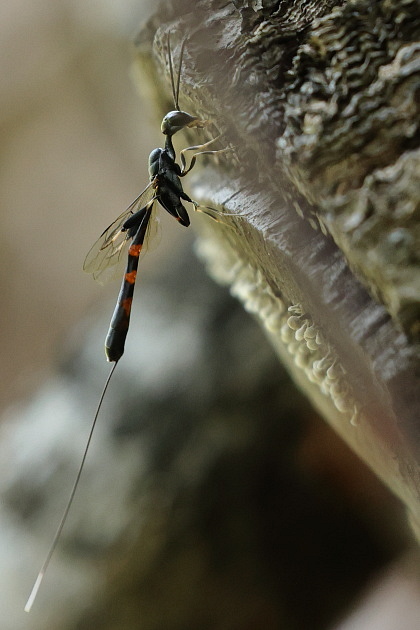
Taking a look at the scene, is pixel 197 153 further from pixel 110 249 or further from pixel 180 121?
pixel 110 249

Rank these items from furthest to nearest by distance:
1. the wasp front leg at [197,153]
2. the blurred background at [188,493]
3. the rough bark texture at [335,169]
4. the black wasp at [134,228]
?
the blurred background at [188,493] → the black wasp at [134,228] → the wasp front leg at [197,153] → the rough bark texture at [335,169]

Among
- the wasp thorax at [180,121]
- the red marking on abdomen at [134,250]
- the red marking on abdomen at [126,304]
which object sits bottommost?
the red marking on abdomen at [126,304]

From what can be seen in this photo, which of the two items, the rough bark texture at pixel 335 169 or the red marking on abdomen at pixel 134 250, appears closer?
the rough bark texture at pixel 335 169

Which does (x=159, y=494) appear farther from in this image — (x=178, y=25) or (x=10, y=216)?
(x=10, y=216)

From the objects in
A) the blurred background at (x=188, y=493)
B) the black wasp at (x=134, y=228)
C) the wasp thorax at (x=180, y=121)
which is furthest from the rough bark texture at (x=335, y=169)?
the blurred background at (x=188, y=493)

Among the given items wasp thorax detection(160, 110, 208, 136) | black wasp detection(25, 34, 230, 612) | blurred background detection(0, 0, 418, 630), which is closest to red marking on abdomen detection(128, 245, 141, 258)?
black wasp detection(25, 34, 230, 612)

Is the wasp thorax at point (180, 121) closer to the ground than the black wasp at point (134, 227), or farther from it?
farther from it

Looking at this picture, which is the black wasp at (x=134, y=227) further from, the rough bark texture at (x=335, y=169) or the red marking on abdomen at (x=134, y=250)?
the rough bark texture at (x=335, y=169)

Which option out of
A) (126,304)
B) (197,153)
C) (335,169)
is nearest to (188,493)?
(126,304)
